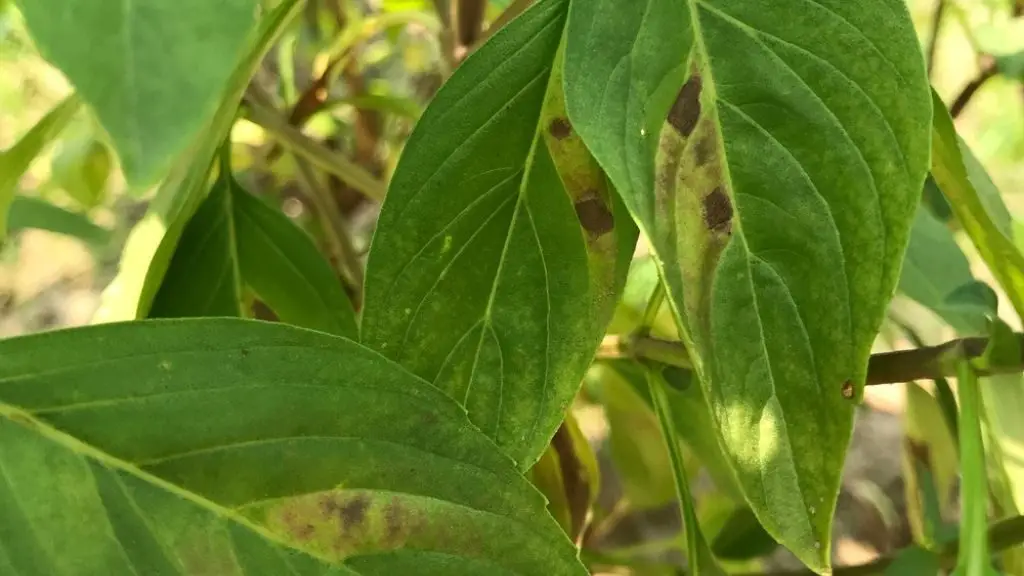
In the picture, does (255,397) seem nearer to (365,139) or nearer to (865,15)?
(865,15)

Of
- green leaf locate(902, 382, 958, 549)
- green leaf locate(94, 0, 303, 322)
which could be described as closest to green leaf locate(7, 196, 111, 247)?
green leaf locate(94, 0, 303, 322)

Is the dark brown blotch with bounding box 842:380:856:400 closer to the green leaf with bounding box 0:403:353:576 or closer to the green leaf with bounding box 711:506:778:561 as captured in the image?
the green leaf with bounding box 0:403:353:576

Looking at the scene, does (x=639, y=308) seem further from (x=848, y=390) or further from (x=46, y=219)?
(x=46, y=219)

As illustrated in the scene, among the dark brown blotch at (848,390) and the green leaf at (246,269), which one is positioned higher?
the green leaf at (246,269)

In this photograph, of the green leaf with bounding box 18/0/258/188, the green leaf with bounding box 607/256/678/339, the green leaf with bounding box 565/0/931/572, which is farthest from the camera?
the green leaf with bounding box 607/256/678/339

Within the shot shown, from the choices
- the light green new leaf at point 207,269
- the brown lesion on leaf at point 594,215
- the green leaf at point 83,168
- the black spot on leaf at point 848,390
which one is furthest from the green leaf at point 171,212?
the green leaf at point 83,168

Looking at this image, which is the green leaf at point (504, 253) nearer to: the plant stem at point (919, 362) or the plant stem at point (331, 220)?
the plant stem at point (919, 362)

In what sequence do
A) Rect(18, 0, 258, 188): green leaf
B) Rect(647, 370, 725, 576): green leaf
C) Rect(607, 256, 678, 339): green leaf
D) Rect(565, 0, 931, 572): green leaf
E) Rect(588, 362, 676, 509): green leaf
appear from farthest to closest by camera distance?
Rect(588, 362, 676, 509): green leaf < Rect(607, 256, 678, 339): green leaf < Rect(647, 370, 725, 576): green leaf < Rect(565, 0, 931, 572): green leaf < Rect(18, 0, 258, 188): green leaf

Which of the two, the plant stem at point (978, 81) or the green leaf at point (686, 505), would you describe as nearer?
the green leaf at point (686, 505)

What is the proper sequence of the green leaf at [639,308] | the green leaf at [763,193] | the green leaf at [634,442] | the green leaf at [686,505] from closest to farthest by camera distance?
the green leaf at [763,193], the green leaf at [686,505], the green leaf at [639,308], the green leaf at [634,442]

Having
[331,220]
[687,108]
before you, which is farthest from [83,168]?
[687,108]
